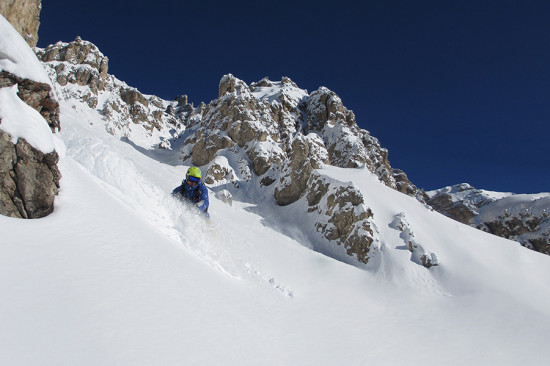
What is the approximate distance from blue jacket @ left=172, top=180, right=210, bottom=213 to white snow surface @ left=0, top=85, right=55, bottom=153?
529 centimetres

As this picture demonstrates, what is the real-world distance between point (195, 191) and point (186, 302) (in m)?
6.98

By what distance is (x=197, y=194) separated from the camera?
1153 centimetres

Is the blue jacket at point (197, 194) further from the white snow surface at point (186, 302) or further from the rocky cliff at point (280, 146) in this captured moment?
the rocky cliff at point (280, 146)

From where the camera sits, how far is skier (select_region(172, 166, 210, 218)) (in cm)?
1128

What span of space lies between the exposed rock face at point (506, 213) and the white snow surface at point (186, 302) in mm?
45459

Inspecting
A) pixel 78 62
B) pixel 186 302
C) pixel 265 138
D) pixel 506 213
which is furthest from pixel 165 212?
pixel 78 62

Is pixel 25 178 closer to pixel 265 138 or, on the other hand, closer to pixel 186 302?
pixel 186 302

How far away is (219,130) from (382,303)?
155ft

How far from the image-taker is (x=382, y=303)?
17.5 metres

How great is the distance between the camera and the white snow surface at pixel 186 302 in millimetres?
3414

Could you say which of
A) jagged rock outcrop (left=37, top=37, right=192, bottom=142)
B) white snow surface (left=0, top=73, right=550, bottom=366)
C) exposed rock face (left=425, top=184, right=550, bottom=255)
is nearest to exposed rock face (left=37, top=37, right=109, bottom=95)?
jagged rock outcrop (left=37, top=37, right=192, bottom=142)

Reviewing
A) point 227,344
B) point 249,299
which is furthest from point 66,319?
point 249,299

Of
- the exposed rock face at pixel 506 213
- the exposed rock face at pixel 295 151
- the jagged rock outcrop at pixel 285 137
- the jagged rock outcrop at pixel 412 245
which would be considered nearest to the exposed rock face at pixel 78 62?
the exposed rock face at pixel 295 151

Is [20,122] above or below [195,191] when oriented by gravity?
below
